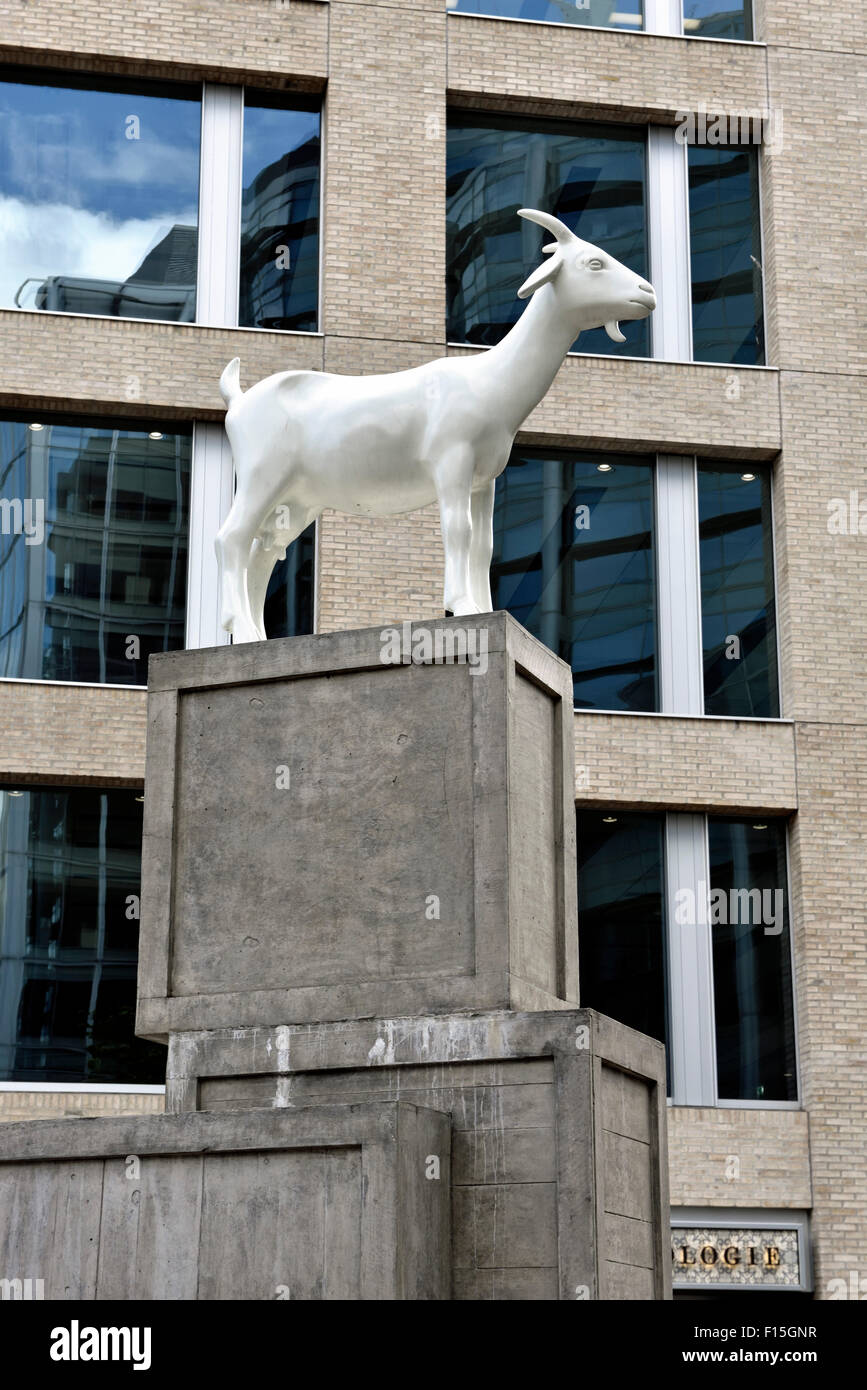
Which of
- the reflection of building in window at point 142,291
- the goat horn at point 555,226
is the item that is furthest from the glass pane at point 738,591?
the goat horn at point 555,226

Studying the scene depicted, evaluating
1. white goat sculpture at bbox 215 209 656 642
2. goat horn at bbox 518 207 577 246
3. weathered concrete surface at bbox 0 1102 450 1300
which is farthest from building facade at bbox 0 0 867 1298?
weathered concrete surface at bbox 0 1102 450 1300

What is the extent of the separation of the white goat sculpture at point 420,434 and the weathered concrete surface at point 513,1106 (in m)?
2.75

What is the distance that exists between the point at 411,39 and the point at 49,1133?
17.8 m

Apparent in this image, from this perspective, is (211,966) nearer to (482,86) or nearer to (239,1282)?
(239,1282)

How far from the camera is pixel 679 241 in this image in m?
25.2

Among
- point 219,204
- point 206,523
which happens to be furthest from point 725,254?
point 206,523

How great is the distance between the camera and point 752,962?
2286 centimetres

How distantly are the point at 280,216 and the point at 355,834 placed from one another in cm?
1477

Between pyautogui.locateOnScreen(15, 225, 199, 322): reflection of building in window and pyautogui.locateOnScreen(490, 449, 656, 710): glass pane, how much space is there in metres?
4.54

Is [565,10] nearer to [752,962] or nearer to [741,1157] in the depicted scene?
[752,962]

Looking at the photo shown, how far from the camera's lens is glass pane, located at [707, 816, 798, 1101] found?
2250 cm

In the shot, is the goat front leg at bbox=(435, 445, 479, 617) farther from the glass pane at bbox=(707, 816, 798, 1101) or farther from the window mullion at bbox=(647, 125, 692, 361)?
the window mullion at bbox=(647, 125, 692, 361)

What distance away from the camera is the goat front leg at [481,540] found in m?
12.2

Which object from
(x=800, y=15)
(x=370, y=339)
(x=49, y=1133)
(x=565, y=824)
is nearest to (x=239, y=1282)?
(x=49, y=1133)
